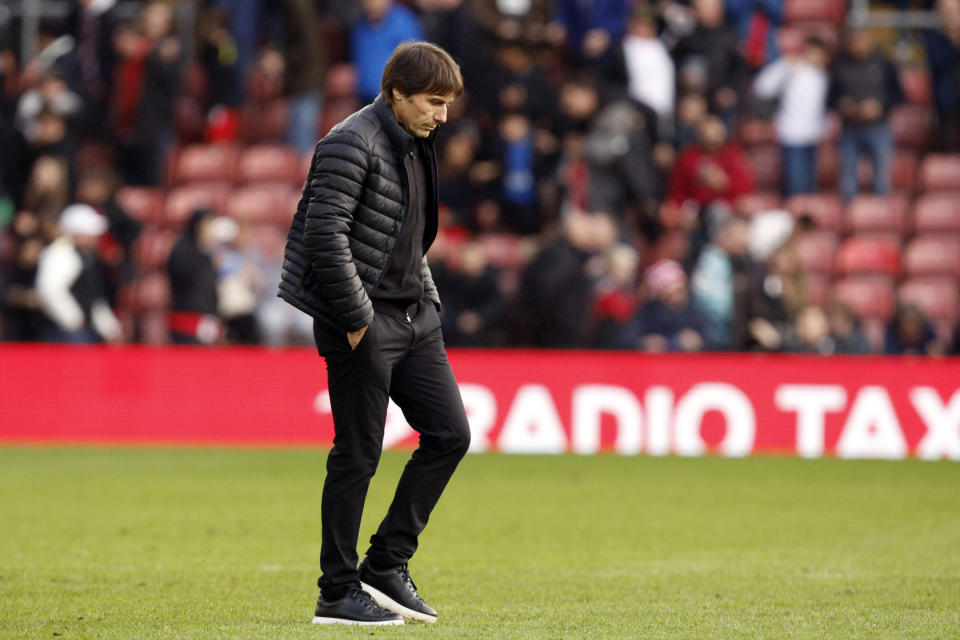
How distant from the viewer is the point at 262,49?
18.8 metres

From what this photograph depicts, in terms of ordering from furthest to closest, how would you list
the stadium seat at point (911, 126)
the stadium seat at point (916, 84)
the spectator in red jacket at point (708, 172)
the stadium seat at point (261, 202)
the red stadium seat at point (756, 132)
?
the stadium seat at point (916, 84)
the stadium seat at point (911, 126)
the stadium seat at point (261, 202)
the red stadium seat at point (756, 132)
the spectator in red jacket at point (708, 172)

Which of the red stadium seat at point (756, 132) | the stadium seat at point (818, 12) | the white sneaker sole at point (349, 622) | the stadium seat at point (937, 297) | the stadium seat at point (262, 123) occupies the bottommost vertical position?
the white sneaker sole at point (349, 622)

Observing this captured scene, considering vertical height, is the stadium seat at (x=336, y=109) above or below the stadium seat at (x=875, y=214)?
above

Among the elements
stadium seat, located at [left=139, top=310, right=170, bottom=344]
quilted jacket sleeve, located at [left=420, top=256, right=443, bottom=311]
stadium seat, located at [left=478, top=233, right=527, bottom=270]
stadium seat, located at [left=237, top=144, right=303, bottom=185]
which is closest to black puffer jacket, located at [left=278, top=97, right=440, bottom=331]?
quilted jacket sleeve, located at [left=420, top=256, right=443, bottom=311]

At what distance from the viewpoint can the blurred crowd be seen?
50.8ft

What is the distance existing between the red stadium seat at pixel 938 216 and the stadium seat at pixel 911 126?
45.5 inches

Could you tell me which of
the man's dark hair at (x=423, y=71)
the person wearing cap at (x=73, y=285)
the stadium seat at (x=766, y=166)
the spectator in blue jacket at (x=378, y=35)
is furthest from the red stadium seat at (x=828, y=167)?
the man's dark hair at (x=423, y=71)

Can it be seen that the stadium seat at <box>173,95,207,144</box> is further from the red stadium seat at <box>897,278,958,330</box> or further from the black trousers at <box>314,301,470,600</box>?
the black trousers at <box>314,301,470,600</box>

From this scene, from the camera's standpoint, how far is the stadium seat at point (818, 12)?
18906 millimetres

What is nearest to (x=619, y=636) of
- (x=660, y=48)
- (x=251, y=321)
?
(x=251, y=321)

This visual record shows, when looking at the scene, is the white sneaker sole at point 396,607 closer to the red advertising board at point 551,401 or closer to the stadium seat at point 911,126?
the red advertising board at point 551,401

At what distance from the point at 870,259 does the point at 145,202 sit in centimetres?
828

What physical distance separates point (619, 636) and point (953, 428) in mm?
9395

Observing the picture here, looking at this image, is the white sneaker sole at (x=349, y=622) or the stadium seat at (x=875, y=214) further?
the stadium seat at (x=875, y=214)
